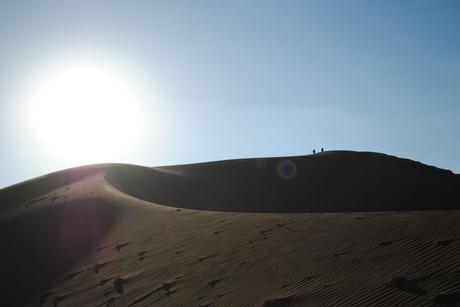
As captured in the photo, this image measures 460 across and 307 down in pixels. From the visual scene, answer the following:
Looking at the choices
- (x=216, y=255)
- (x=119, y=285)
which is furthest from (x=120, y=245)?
(x=216, y=255)

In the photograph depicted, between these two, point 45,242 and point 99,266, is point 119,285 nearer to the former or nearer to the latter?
point 99,266

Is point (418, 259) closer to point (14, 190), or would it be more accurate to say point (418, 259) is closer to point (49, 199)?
point (49, 199)

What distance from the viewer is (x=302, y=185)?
33312 mm

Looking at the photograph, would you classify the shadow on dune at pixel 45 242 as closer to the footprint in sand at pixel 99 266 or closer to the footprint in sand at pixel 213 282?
the footprint in sand at pixel 99 266

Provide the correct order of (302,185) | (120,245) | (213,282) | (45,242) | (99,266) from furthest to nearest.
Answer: (302,185) → (45,242) → (120,245) → (99,266) → (213,282)

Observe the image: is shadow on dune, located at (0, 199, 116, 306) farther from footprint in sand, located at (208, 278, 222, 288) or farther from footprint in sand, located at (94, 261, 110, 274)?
footprint in sand, located at (208, 278, 222, 288)

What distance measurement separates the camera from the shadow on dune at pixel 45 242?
12.8m

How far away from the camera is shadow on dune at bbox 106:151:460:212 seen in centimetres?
2817

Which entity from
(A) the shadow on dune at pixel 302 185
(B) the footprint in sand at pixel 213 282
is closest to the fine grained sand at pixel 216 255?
(B) the footprint in sand at pixel 213 282

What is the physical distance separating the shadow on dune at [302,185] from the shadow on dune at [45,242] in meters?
5.97

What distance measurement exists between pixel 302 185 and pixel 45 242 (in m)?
21.2

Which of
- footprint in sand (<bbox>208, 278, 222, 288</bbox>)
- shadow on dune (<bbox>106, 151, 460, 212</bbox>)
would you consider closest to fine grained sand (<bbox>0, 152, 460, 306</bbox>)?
footprint in sand (<bbox>208, 278, 222, 288</bbox>)

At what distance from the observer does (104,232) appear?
1523 cm

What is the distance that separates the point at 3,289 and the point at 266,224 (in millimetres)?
8112
